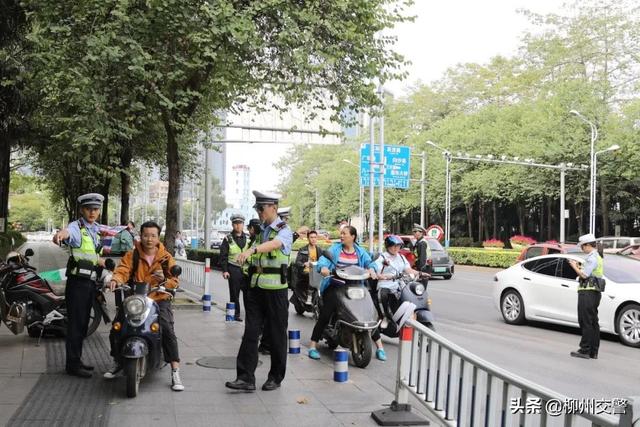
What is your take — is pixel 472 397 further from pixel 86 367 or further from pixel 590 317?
pixel 590 317

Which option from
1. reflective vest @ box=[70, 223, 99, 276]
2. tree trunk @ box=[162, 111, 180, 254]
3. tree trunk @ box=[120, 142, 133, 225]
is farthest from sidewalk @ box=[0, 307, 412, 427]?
tree trunk @ box=[120, 142, 133, 225]

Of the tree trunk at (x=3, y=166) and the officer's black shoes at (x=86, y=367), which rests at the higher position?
the tree trunk at (x=3, y=166)

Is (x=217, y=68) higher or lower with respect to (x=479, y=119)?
lower

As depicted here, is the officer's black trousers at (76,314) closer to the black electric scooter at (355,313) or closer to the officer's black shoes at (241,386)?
the officer's black shoes at (241,386)

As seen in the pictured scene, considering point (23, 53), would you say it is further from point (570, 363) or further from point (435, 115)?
point (435, 115)

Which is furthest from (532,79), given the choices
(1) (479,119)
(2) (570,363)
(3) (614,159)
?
(2) (570,363)

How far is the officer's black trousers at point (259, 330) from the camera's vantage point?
6.22 metres

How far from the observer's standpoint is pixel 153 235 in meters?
6.46

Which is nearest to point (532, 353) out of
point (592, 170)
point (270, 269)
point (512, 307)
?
point (512, 307)

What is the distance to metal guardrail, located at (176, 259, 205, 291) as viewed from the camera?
55.3 ft

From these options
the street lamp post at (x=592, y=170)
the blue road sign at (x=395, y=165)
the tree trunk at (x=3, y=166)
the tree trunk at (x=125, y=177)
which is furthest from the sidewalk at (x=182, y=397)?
the street lamp post at (x=592, y=170)

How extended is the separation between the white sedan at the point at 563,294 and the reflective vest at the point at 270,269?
659 centimetres

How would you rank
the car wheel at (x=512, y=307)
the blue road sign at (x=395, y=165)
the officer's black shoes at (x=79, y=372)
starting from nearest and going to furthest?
the officer's black shoes at (x=79, y=372) < the car wheel at (x=512, y=307) < the blue road sign at (x=395, y=165)

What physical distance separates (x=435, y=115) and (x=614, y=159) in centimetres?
2253
